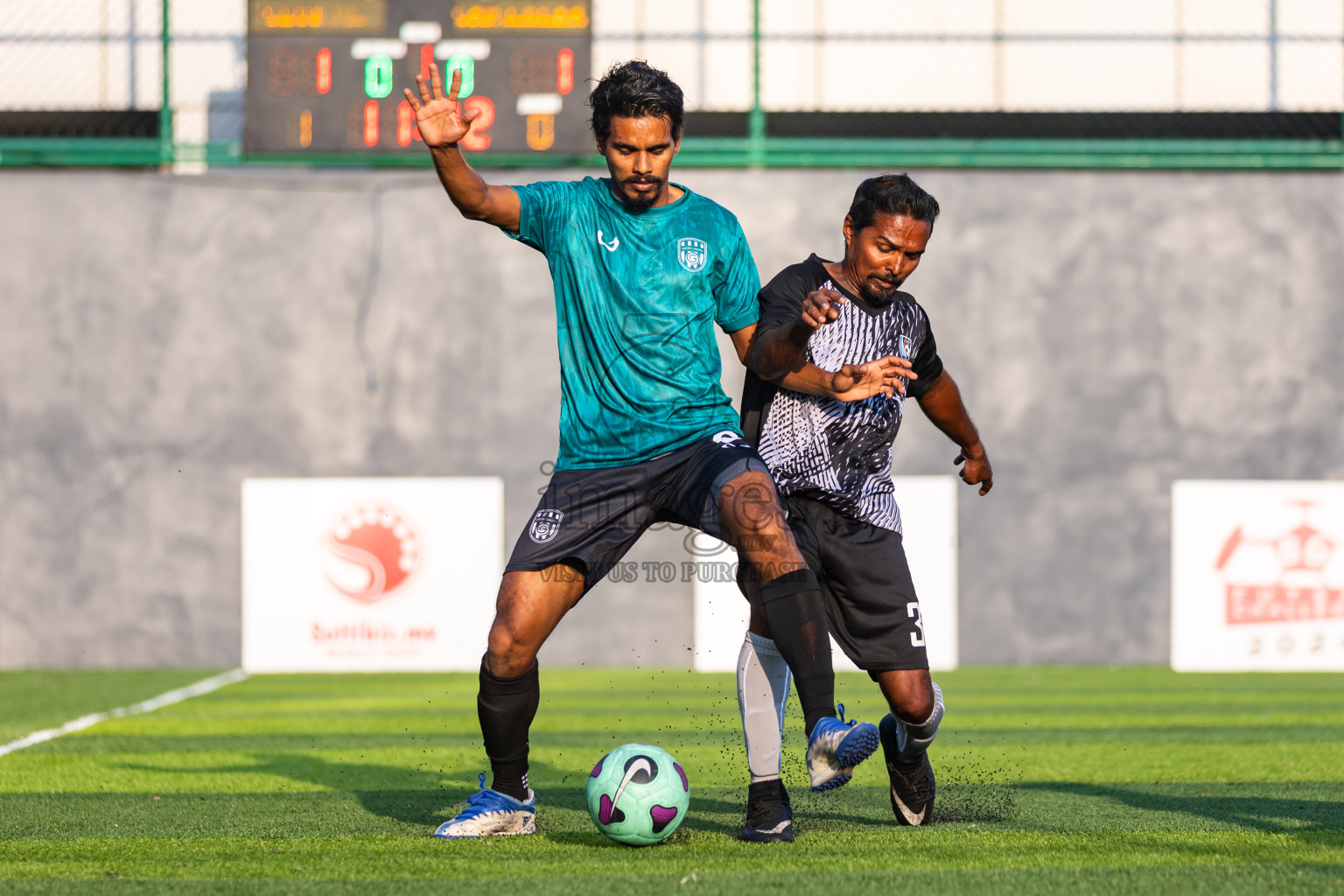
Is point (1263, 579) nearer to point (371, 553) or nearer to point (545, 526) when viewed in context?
point (371, 553)

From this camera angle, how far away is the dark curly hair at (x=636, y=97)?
3.61 m

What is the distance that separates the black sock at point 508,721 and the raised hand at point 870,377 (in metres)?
1.16

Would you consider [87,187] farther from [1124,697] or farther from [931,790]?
[931,790]

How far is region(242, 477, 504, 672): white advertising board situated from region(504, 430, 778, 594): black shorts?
272 inches

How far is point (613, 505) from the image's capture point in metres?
3.74

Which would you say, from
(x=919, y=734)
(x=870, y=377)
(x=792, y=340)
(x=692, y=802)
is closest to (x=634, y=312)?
(x=792, y=340)

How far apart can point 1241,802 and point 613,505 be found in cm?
241

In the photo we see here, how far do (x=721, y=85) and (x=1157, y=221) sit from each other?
390 cm

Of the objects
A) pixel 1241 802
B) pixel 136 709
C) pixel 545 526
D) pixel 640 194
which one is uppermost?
pixel 640 194

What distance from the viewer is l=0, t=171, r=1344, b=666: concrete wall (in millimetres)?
11531

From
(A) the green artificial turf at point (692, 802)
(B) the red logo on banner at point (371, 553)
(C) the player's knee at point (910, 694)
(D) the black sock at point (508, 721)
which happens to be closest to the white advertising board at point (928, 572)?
(A) the green artificial turf at point (692, 802)

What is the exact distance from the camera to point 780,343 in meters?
3.67

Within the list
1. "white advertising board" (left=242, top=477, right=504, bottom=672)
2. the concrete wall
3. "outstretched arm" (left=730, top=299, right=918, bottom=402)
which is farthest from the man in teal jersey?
the concrete wall

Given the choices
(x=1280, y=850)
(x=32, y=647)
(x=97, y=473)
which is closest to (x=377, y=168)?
(x=97, y=473)
